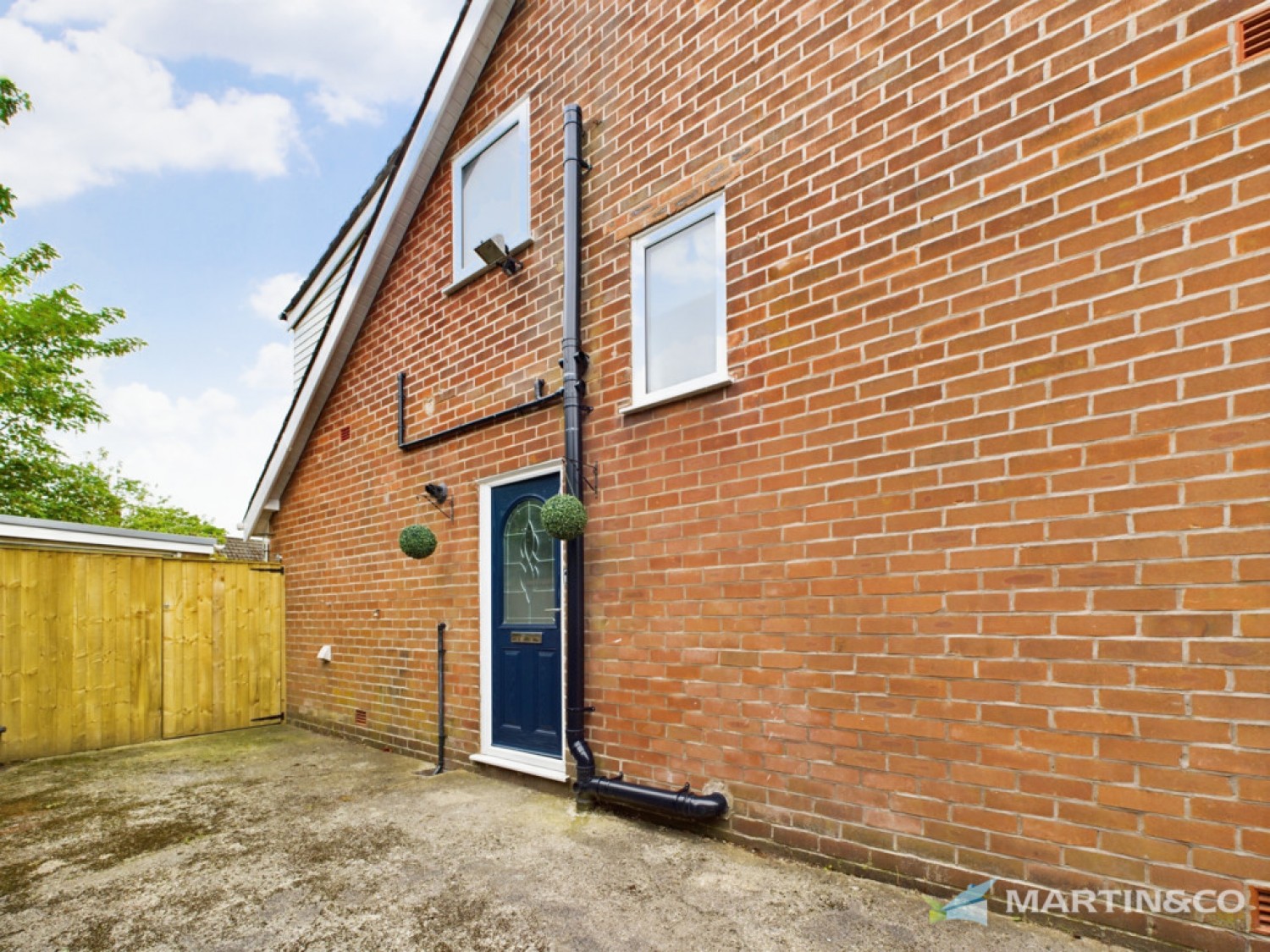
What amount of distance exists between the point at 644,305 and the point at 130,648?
5.98 m

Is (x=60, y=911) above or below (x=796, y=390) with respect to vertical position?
below

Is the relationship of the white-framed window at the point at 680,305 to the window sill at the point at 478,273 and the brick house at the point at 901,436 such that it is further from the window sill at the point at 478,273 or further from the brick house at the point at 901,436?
the window sill at the point at 478,273

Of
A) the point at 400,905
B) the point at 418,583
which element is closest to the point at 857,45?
the point at 400,905

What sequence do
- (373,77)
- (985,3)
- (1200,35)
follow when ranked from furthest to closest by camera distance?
(373,77)
(985,3)
(1200,35)

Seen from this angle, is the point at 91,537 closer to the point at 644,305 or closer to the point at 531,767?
the point at 531,767

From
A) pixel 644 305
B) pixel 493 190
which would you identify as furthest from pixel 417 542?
pixel 493 190

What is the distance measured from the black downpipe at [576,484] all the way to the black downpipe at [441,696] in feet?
5.12

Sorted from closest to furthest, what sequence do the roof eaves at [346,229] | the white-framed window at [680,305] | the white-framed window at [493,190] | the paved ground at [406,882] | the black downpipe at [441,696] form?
the paved ground at [406,882] < the white-framed window at [680,305] < the white-framed window at [493,190] < the black downpipe at [441,696] < the roof eaves at [346,229]

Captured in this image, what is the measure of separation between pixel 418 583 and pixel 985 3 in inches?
202

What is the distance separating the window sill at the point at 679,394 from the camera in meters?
3.43

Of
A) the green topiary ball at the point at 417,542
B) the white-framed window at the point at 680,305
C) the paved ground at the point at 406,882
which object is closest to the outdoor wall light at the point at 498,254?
the white-framed window at the point at 680,305

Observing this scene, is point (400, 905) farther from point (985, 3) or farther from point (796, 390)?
point (985, 3)

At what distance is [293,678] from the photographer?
23.5 ft

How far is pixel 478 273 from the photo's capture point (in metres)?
5.14
